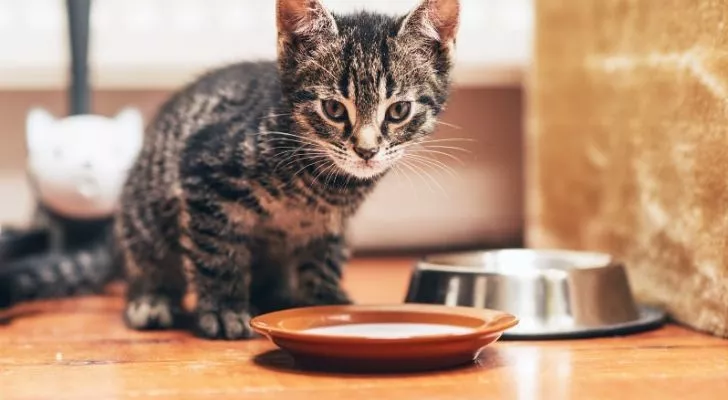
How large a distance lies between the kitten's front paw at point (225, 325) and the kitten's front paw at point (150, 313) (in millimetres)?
131

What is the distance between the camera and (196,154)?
1741 mm

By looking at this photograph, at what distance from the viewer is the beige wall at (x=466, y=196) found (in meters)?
3.08

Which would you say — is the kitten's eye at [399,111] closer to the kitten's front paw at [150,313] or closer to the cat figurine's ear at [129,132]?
the kitten's front paw at [150,313]

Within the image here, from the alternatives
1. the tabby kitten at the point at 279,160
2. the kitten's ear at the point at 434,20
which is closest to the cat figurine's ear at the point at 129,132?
the tabby kitten at the point at 279,160

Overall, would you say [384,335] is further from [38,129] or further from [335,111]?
[38,129]

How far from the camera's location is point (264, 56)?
8.94 feet

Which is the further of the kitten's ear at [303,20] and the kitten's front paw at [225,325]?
the kitten's front paw at [225,325]

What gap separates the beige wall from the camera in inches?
121


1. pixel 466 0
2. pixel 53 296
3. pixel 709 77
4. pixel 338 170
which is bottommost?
pixel 53 296

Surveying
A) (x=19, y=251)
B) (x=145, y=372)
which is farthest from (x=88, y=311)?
(x=145, y=372)

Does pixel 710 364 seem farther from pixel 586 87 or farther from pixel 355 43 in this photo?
pixel 586 87

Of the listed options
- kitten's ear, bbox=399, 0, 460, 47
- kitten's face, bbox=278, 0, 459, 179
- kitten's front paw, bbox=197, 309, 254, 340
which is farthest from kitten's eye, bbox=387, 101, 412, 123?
kitten's front paw, bbox=197, 309, 254, 340

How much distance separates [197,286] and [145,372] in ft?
1.05

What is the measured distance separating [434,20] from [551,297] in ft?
1.56
